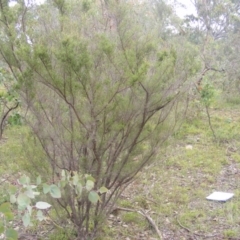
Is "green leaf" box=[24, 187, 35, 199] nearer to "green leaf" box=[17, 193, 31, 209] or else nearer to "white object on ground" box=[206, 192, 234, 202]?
"green leaf" box=[17, 193, 31, 209]

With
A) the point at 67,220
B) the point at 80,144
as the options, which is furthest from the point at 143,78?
the point at 67,220

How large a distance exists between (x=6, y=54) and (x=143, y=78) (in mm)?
910

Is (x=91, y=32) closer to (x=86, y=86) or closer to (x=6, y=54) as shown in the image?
(x=86, y=86)

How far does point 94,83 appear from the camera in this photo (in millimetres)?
2432

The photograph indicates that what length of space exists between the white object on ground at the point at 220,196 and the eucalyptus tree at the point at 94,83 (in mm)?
1478

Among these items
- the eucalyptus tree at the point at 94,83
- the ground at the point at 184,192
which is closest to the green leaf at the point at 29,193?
the eucalyptus tree at the point at 94,83

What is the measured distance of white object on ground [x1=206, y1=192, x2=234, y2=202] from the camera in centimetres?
398

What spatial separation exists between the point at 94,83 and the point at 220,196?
90.2 inches

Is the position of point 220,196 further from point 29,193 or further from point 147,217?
point 29,193

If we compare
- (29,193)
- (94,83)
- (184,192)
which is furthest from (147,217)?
(29,193)

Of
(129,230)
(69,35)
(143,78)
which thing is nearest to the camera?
(69,35)

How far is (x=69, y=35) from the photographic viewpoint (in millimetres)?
2250

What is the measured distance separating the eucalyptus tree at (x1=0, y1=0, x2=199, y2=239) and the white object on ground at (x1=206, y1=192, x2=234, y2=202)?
148 cm

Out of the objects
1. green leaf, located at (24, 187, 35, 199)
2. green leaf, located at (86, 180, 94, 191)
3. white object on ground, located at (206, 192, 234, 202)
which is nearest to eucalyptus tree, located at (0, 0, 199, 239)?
green leaf, located at (86, 180, 94, 191)
